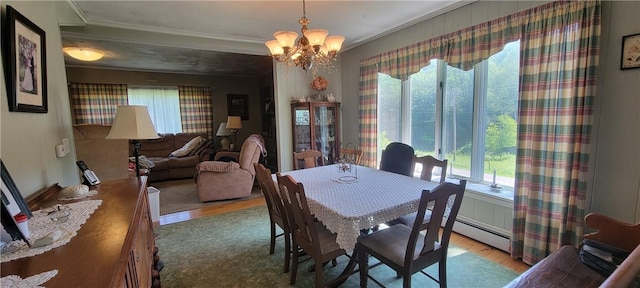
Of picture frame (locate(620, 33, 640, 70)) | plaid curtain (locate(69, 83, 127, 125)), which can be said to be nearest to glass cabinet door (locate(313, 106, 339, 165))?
picture frame (locate(620, 33, 640, 70))

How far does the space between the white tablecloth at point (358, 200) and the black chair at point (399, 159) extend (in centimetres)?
34

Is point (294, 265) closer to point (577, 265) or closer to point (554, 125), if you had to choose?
point (577, 265)

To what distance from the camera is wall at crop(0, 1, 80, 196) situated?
1321 millimetres

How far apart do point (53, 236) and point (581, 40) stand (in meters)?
3.22

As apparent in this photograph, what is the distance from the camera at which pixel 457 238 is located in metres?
2.83

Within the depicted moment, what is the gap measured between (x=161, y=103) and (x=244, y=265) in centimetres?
542

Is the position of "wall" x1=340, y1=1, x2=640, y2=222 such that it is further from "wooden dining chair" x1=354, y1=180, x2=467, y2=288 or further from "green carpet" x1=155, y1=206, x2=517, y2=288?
"wooden dining chair" x1=354, y1=180, x2=467, y2=288

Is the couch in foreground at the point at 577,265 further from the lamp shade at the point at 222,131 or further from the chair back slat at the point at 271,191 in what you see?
the lamp shade at the point at 222,131

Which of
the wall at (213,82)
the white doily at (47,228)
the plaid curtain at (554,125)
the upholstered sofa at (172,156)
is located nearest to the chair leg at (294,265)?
the white doily at (47,228)

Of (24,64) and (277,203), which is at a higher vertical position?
(24,64)

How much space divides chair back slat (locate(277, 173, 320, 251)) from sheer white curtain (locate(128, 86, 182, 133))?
18.6 ft

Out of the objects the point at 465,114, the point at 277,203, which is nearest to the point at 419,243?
the point at 277,203

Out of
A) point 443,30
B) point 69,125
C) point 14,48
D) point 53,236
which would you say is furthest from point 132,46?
point 443,30

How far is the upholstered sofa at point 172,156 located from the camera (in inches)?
217
